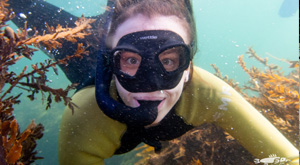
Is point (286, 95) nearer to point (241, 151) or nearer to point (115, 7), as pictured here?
point (241, 151)

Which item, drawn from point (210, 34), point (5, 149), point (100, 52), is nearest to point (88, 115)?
point (100, 52)

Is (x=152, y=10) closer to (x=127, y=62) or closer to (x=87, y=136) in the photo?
(x=127, y=62)

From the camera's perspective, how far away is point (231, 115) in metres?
2.48

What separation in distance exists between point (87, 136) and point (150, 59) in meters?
1.48

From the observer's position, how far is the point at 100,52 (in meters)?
2.39

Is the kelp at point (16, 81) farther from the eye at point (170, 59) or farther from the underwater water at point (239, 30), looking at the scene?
the underwater water at point (239, 30)

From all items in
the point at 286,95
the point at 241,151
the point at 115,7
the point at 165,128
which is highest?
the point at 115,7

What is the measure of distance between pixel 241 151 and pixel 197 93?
1.70 metres

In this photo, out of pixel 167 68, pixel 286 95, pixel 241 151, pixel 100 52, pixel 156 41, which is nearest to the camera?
pixel 156 41

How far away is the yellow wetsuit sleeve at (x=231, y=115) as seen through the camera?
227cm

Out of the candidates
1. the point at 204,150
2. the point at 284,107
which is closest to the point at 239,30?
the point at 284,107

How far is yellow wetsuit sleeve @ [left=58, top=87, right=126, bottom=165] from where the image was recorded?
7.99 feet
